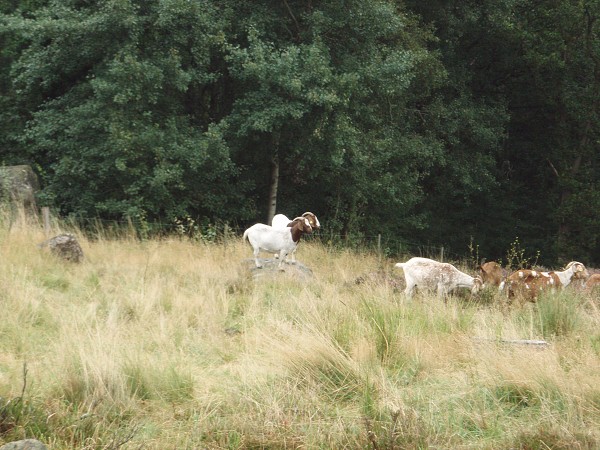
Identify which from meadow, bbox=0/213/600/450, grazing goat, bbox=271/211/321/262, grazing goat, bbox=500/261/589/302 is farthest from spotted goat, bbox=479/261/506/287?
grazing goat, bbox=271/211/321/262

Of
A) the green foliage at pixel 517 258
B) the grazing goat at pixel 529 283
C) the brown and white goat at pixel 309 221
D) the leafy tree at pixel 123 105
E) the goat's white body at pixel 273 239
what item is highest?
the leafy tree at pixel 123 105

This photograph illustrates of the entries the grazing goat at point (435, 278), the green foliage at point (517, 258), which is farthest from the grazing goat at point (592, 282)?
Answer: the grazing goat at point (435, 278)

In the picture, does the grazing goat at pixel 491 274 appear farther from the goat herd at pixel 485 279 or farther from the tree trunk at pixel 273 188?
the tree trunk at pixel 273 188

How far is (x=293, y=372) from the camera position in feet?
22.6

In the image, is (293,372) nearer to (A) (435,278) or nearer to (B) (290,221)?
(A) (435,278)

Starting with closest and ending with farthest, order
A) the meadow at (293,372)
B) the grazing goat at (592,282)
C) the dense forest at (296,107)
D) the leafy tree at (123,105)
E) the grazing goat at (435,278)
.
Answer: the meadow at (293,372)
the grazing goat at (435,278)
the grazing goat at (592,282)
the leafy tree at (123,105)
the dense forest at (296,107)

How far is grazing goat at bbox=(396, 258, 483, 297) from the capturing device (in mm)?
10648

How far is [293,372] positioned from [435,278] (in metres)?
4.25

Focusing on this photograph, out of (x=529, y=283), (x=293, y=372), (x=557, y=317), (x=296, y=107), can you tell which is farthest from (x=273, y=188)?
(x=293, y=372)

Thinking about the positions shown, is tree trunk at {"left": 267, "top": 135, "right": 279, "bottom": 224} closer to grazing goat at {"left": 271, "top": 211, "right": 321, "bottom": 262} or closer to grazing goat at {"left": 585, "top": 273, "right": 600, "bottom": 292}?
grazing goat at {"left": 271, "top": 211, "right": 321, "bottom": 262}

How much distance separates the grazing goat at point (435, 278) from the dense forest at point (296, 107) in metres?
7.51

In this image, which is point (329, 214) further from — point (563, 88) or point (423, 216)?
point (563, 88)

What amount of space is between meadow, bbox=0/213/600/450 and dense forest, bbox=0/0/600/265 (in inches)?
315

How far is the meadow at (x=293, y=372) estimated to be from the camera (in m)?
5.82
